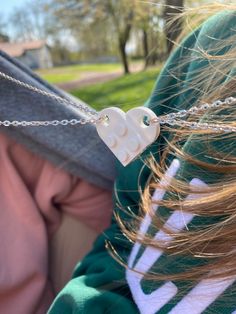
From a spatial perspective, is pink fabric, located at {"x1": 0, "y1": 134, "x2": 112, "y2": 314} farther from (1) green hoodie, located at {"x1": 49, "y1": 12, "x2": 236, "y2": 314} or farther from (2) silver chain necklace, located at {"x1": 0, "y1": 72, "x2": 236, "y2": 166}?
(2) silver chain necklace, located at {"x1": 0, "y1": 72, "x2": 236, "y2": 166}

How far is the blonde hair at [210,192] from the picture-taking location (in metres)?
0.43

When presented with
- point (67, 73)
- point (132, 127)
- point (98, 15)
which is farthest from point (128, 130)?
point (67, 73)

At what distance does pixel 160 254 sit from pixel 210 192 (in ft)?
0.36

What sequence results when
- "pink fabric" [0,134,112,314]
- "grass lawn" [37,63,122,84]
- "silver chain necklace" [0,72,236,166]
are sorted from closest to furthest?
"silver chain necklace" [0,72,236,166] → "pink fabric" [0,134,112,314] → "grass lawn" [37,63,122,84]

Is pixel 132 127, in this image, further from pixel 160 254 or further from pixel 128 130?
pixel 160 254

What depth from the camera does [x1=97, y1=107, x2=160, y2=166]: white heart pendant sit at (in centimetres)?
43

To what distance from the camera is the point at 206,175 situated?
0.47 m

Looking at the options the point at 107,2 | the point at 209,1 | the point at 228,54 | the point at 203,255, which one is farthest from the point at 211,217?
the point at 107,2

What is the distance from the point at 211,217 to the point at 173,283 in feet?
0.29

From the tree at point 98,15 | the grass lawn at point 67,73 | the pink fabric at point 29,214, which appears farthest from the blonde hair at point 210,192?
the grass lawn at point 67,73

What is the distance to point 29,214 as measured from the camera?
70 centimetres

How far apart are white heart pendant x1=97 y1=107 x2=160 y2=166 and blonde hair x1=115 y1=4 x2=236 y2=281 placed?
41mm

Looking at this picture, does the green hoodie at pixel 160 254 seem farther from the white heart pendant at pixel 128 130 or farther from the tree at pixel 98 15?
the tree at pixel 98 15

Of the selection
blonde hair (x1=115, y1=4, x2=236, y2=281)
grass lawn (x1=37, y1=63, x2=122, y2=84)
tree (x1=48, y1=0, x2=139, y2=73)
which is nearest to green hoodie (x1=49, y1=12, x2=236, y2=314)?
blonde hair (x1=115, y1=4, x2=236, y2=281)
